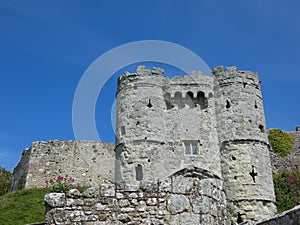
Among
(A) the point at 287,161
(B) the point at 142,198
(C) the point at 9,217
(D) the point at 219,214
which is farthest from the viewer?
(A) the point at 287,161

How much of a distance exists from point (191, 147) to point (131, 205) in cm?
2118

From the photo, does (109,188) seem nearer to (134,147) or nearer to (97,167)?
(134,147)

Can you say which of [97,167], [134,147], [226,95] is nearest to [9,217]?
[134,147]

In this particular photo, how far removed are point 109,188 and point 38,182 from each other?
28.4 meters

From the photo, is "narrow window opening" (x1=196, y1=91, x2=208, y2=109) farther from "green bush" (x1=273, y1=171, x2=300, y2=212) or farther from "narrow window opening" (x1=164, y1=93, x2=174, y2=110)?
"green bush" (x1=273, y1=171, x2=300, y2=212)

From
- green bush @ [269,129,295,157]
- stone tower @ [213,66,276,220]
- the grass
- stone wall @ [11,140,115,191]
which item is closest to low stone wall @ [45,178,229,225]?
the grass

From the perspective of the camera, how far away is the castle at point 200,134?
26062mm

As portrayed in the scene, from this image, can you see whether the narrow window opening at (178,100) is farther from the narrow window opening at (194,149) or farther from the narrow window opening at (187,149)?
the narrow window opening at (194,149)

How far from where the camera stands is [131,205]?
6.69 m

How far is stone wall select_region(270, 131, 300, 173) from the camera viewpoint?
37.2 m

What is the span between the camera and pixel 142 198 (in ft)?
22.1

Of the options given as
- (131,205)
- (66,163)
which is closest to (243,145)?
(66,163)

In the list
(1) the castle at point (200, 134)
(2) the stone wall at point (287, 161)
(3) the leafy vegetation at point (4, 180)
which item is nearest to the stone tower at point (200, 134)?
(1) the castle at point (200, 134)

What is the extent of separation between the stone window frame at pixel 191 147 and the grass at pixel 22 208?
10223 millimetres
